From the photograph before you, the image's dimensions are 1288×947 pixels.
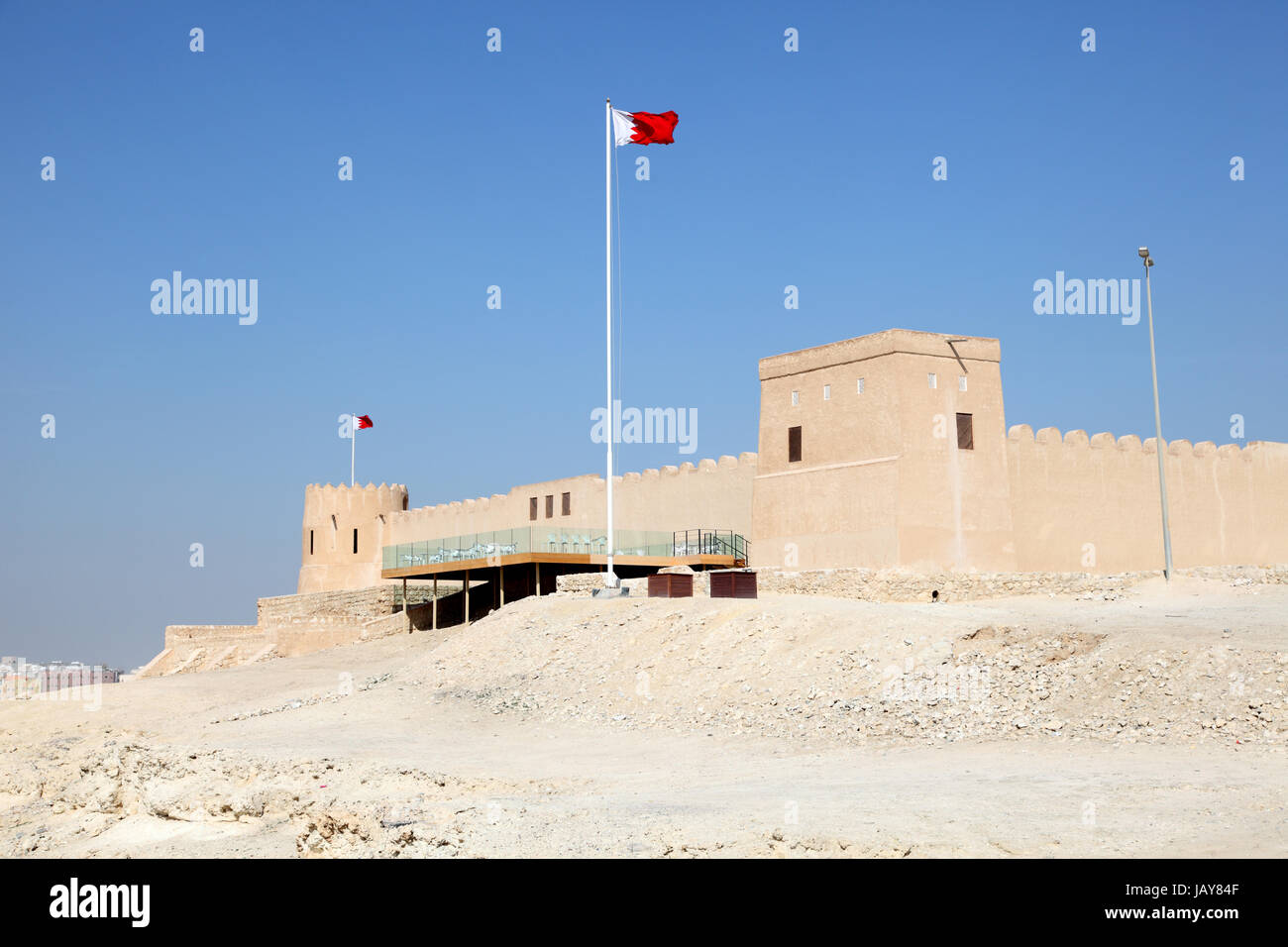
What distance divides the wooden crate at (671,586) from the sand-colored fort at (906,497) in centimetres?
624

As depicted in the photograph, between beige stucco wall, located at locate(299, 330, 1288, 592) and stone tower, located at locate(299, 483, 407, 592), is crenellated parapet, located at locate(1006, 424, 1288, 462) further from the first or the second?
stone tower, located at locate(299, 483, 407, 592)

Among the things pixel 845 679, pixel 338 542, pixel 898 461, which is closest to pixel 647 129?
pixel 898 461

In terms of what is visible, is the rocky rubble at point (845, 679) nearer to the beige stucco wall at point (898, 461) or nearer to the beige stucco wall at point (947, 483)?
the beige stucco wall at point (898, 461)

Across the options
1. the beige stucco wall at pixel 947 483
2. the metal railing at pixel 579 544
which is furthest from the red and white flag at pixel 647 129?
the metal railing at pixel 579 544

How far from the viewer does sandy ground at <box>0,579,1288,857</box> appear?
9.41 m

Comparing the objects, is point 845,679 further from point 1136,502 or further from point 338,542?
point 338,542

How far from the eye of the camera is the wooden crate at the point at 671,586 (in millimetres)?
25734

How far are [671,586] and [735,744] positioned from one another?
9.63 m

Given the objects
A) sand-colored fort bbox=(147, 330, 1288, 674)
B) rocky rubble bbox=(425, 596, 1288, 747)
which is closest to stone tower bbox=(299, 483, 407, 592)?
sand-colored fort bbox=(147, 330, 1288, 674)
